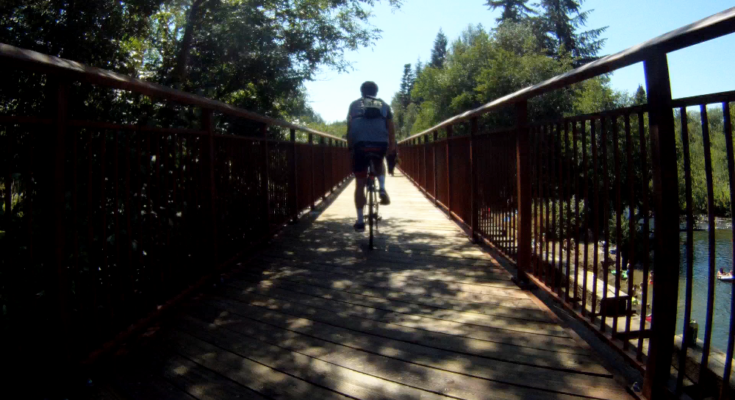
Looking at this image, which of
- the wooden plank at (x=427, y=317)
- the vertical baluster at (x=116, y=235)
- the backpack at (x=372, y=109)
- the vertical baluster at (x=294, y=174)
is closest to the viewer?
the vertical baluster at (x=116, y=235)

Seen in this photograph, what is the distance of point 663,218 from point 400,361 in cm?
128

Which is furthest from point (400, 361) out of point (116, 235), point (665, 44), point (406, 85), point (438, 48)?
point (406, 85)

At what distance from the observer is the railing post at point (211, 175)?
3.86 m

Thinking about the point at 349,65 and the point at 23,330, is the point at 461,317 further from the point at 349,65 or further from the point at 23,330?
the point at 349,65

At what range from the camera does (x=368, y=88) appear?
234 inches

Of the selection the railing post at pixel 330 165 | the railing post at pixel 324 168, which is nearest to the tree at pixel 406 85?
the railing post at pixel 330 165

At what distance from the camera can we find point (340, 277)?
4.23 m

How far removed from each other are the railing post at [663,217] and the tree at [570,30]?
42554mm

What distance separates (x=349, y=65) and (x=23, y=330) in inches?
414

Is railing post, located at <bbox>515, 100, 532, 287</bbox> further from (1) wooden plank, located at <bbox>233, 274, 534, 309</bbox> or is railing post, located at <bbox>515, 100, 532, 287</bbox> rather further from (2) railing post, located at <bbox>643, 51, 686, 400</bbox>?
(2) railing post, located at <bbox>643, 51, 686, 400</bbox>

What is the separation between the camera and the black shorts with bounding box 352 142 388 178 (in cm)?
572

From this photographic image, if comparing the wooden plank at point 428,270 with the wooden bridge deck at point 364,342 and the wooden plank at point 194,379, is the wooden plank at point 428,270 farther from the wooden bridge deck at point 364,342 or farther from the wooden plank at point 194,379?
the wooden plank at point 194,379

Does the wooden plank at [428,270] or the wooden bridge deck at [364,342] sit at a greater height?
the wooden plank at [428,270]

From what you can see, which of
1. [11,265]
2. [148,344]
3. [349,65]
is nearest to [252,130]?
[349,65]
